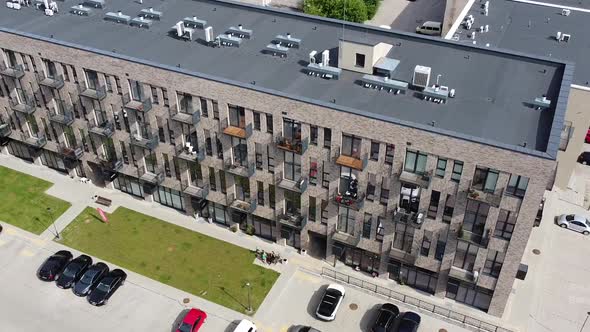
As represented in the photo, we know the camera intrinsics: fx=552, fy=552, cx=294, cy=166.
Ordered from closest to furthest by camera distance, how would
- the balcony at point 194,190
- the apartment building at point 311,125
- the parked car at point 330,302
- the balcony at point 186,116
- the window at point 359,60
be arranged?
the apartment building at point 311,125
the window at point 359,60
the parked car at point 330,302
the balcony at point 186,116
the balcony at point 194,190

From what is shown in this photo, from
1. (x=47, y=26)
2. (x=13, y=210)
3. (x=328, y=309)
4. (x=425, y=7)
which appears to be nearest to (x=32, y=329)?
(x=13, y=210)

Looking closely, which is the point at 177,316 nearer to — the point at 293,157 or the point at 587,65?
the point at 293,157

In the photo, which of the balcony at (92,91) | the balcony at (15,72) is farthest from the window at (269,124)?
the balcony at (15,72)

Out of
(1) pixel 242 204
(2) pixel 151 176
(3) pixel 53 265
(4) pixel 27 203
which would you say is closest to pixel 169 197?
(2) pixel 151 176

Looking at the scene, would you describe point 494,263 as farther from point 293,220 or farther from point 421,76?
point 293,220

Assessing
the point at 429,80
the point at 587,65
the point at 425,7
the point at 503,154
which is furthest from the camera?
the point at 425,7

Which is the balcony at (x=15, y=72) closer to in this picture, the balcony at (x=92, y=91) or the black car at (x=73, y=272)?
the balcony at (x=92, y=91)

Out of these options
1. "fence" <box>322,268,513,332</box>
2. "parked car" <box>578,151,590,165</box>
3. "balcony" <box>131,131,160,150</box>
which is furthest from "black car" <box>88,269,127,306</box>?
"parked car" <box>578,151,590,165</box>
